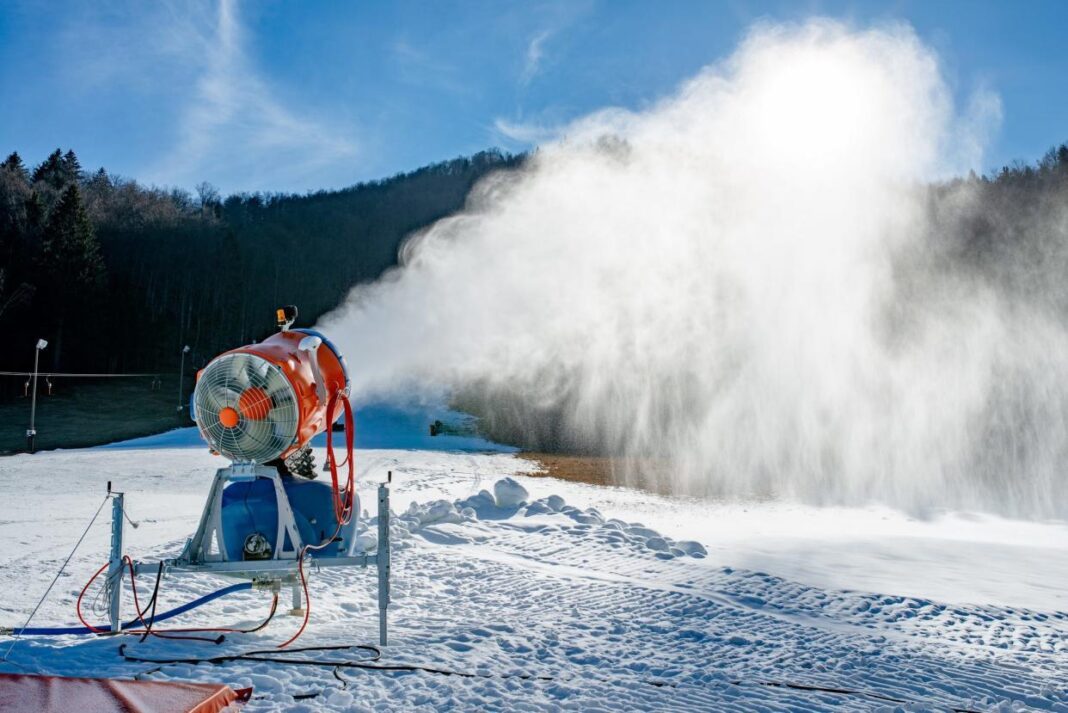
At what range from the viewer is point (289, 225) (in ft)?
312

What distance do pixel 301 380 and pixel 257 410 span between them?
356 mm

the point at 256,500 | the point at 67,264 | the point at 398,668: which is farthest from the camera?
the point at 67,264

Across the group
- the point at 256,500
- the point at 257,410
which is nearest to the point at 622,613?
the point at 256,500

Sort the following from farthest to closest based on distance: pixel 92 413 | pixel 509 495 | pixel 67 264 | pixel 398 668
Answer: pixel 67 264
pixel 92 413
pixel 509 495
pixel 398 668

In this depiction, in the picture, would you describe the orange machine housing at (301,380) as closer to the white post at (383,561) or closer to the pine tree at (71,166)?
the white post at (383,561)

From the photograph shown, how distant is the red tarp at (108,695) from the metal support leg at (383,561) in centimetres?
120

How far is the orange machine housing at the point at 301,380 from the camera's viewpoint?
4.84 m

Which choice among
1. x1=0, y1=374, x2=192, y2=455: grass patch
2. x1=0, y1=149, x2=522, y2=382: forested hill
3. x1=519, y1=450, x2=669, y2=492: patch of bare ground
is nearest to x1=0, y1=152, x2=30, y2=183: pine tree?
x1=0, y1=149, x2=522, y2=382: forested hill

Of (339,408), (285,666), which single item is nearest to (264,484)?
(339,408)

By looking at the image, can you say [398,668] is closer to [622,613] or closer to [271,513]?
[271,513]

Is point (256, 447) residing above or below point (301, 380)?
below

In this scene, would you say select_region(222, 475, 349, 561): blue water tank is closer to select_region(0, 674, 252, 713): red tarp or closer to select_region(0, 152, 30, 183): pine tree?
select_region(0, 674, 252, 713): red tarp

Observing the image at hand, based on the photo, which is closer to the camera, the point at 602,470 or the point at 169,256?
the point at 602,470

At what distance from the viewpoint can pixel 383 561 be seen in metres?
4.86
